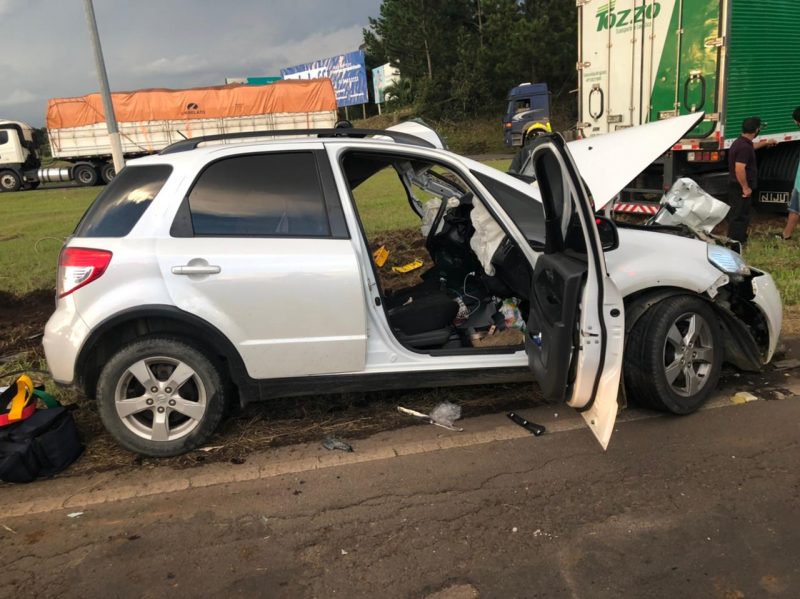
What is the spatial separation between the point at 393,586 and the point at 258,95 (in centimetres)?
2807

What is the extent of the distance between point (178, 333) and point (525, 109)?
87.1 feet

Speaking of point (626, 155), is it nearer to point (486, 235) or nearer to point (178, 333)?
point (486, 235)

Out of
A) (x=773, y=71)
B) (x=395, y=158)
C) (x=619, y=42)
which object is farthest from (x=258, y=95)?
(x=395, y=158)

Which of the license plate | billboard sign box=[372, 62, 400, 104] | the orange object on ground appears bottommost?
the license plate

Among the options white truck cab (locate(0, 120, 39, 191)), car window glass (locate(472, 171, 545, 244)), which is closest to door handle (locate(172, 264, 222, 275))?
car window glass (locate(472, 171, 545, 244))

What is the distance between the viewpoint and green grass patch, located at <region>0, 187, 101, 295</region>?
7726 millimetres

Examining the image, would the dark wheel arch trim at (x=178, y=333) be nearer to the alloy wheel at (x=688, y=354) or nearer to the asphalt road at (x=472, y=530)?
the asphalt road at (x=472, y=530)

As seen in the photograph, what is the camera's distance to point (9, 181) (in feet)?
85.3

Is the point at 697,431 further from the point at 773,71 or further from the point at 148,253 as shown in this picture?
the point at 773,71

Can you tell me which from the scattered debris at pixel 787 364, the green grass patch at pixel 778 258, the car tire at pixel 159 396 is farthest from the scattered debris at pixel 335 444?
the green grass patch at pixel 778 258

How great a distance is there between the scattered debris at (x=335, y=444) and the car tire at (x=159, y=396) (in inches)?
24.4

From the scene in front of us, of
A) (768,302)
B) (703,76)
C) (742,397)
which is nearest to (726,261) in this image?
(768,302)

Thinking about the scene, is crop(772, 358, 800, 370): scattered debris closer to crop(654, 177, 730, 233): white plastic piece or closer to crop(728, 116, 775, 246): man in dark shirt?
crop(654, 177, 730, 233): white plastic piece

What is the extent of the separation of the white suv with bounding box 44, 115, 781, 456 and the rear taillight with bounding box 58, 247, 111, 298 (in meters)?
0.01
